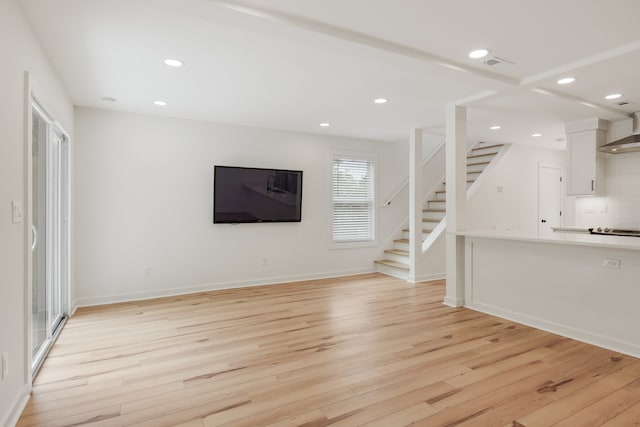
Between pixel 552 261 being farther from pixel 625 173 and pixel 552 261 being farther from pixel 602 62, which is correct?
pixel 625 173

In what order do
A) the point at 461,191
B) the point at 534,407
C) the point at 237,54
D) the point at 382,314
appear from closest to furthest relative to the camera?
1. the point at 534,407
2. the point at 237,54
3. the point at 382,314
4. the point at 461,191

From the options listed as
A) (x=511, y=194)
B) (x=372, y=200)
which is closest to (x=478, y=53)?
(x=372, y=200)

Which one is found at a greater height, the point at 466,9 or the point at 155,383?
the point at 466,9

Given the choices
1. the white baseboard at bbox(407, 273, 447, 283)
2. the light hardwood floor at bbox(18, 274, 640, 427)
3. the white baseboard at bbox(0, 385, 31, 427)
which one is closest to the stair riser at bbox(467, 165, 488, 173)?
the white baseboard at bbox(407, 273, 447, 283)

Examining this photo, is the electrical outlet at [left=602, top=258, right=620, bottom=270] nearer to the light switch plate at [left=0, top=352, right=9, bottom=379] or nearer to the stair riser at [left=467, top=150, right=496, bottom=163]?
the light switch plate at [left=0, top=352, right=9, bottom=379]

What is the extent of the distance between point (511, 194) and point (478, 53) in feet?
14.9

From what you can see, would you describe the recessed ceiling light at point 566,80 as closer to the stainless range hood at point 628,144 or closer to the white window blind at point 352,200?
the stainless range hood at point 628,144

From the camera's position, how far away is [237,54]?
2.85 metres

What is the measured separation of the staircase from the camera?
20.1ft

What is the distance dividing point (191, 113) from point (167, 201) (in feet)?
3.90

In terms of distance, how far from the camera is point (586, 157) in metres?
5.07

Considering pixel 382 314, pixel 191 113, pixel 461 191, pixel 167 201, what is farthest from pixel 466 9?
pixel 167 201

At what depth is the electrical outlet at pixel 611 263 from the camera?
2936 mm

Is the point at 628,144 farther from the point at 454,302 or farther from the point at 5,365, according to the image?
the point at 5,365
